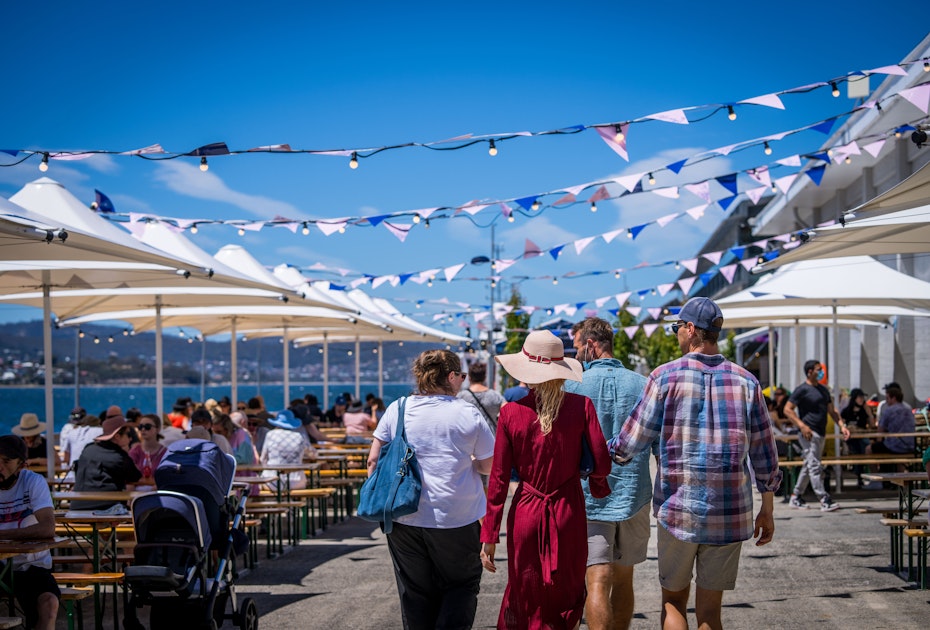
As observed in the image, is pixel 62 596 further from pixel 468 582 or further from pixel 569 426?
pixel 569 426

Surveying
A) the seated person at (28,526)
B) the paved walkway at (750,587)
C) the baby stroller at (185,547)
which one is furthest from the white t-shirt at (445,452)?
the seated person at (28,526)

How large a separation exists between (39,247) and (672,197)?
6880 millimetres

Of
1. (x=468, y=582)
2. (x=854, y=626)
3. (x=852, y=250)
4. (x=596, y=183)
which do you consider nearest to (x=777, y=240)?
(x=596, y=183)

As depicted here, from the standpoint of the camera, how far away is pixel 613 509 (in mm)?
5398

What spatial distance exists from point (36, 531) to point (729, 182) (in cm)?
839

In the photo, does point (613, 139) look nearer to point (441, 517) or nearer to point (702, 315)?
point (702, 315)

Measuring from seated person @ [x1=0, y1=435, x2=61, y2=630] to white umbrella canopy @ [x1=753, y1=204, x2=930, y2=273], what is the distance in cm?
580

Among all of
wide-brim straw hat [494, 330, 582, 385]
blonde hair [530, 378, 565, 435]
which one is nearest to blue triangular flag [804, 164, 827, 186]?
wide-brim straw hat [494, 330, 582, 385]

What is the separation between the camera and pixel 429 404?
5.24 m

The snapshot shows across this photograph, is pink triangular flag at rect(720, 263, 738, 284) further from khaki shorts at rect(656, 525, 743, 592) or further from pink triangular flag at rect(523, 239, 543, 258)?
khaki shorts at rect(656, 525, 743, 592)

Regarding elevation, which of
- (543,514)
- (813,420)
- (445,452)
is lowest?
(813,420)

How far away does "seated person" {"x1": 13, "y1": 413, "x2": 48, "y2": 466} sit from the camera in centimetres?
1159

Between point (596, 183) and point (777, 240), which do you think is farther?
point (777, 240)

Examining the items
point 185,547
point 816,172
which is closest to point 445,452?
point 185,547
